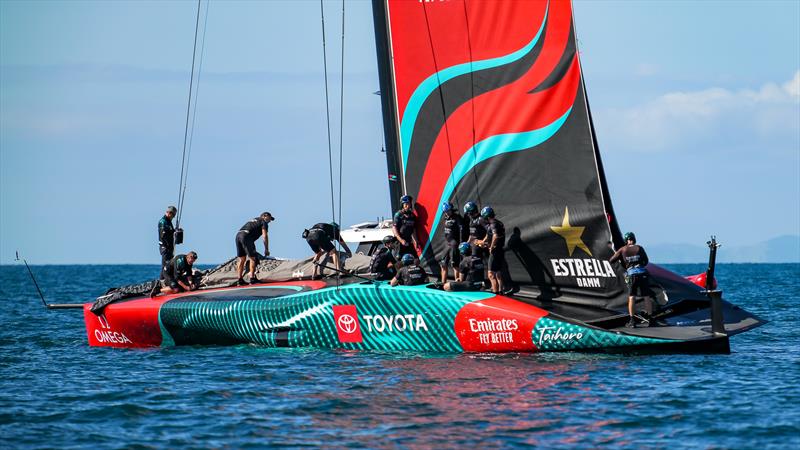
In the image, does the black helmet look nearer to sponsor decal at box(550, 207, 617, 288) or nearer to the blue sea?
sponsor decal at box(550, 207, 617, 288)

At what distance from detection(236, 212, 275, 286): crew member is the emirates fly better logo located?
290 cm

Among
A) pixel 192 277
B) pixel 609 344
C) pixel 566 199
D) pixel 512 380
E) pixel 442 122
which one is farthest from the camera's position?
pixel 192 277

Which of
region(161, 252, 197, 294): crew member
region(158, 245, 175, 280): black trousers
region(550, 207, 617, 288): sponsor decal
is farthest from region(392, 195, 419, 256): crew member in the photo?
region(158, 245, 175, 280): black trousers

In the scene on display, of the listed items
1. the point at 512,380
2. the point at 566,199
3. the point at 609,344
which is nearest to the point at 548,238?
the point at 566,199

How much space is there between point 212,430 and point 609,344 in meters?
6.76

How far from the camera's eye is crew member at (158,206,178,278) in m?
22.0

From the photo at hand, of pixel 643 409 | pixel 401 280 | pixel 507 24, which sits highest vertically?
pixel 507 24

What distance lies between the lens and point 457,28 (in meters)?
18.5

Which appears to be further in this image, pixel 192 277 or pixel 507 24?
pixel 192 277

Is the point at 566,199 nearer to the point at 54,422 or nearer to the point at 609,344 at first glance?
the point at 609,344

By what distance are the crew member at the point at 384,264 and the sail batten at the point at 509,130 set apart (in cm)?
63

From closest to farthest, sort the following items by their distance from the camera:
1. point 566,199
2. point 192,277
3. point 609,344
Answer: point 609,344, point 566,199, point 192,277

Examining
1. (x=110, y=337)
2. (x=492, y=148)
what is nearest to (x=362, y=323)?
(x=492, y=148)

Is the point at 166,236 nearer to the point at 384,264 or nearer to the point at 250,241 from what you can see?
the point at 250,241
